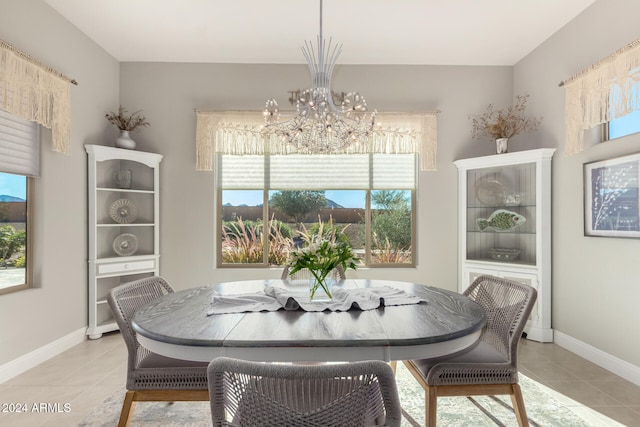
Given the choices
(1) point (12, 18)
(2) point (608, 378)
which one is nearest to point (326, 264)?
(2) point (608, 378)

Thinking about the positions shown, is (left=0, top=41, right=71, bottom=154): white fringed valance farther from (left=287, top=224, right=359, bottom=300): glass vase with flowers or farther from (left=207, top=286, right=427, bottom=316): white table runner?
(left=287, top=224, right=359, bottom=300): glass vase with flowers

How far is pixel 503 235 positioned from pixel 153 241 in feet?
12.1

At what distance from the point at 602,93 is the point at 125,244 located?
4.50 metres

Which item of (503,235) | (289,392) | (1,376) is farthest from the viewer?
(503,235)

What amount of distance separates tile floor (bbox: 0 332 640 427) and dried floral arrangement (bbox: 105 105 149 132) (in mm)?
2186

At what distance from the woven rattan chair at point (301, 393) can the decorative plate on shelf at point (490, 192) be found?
130 inches

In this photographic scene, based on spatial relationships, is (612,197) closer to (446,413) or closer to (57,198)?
(446,413)

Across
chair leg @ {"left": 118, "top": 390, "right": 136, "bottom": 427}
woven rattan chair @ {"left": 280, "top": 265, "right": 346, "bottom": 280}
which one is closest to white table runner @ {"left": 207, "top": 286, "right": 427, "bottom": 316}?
chair leg @ {"left": 118, "top": 390, "right": 136, "bottom": 427}

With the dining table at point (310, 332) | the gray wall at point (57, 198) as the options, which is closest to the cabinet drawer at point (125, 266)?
the gray wall at point (57, 198)

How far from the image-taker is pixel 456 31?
11.1ft

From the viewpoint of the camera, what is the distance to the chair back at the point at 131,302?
1697mm

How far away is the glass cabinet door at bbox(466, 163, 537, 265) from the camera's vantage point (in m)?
3.58

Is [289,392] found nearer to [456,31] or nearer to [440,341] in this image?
[440,341]

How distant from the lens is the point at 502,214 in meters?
3.73
